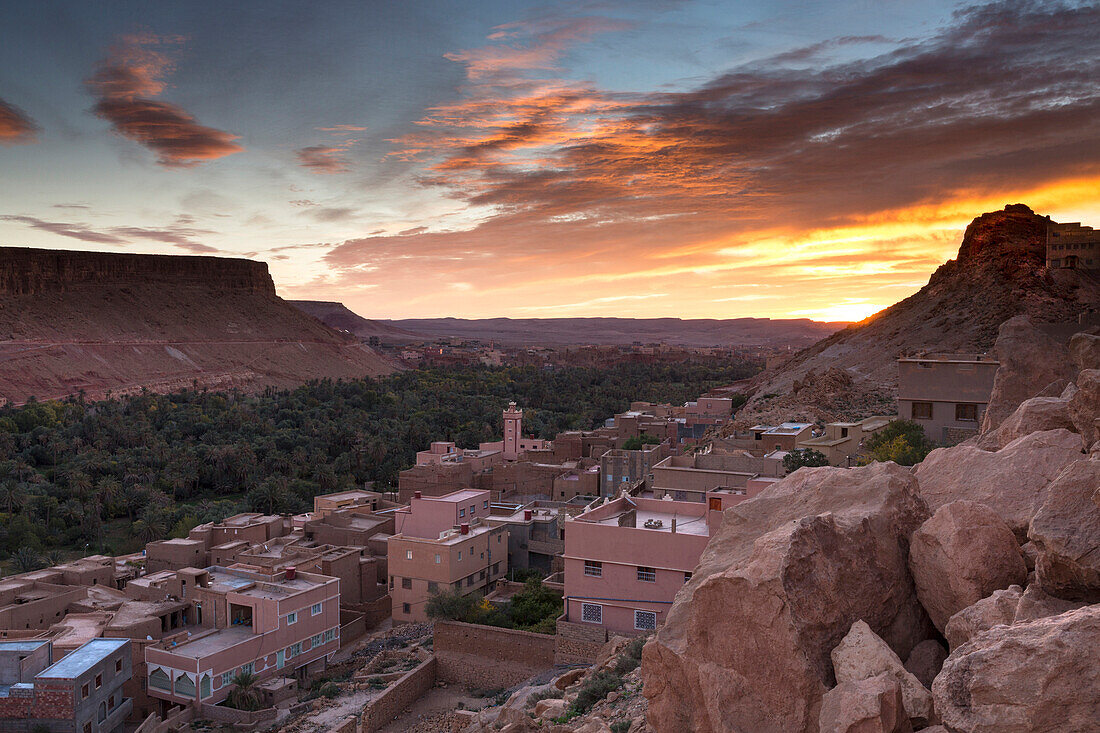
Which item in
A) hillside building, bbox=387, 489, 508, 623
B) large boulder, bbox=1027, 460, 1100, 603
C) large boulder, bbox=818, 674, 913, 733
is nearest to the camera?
large boulder, bbox=1027, 460, 1100, 603

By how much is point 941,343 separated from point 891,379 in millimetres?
3708

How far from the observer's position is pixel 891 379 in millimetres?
38125

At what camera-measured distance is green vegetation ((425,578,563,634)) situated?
15.8 m

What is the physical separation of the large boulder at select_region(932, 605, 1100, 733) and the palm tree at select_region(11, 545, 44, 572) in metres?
28.8

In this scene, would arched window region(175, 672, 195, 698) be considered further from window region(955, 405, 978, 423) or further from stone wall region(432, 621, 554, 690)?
window region(955, 405, 978, 423)

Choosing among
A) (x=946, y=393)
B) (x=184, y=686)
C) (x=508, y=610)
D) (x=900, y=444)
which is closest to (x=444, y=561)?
(x=508, y=610)

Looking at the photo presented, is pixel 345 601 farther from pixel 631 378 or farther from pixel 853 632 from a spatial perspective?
pixel 631 378

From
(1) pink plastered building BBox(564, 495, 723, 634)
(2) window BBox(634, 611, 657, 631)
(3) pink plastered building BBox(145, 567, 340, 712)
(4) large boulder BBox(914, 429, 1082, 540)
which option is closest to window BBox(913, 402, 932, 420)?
(1) pink plastered building BBox(564, 495, 723, 634)

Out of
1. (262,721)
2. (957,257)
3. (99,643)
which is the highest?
(957,257)

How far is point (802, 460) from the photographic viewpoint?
20094 mm

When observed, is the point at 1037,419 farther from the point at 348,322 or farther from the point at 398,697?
the point at 348,322

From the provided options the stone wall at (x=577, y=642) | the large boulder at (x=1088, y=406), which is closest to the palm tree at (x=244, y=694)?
the stone wall at (x=577, y=642)

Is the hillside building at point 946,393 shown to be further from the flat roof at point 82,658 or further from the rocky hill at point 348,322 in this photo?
the rocky hill at point 348,322

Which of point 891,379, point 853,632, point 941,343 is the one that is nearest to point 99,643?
point 853,632
